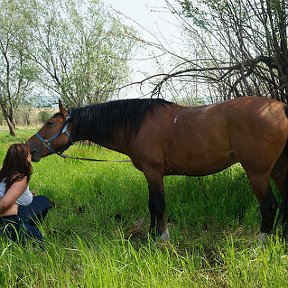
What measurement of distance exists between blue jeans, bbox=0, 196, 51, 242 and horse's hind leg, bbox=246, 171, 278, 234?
217 centimetres

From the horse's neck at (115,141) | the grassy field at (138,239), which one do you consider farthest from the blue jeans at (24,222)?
the horse's neck at (115,141)

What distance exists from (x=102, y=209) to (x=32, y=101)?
86.8ft

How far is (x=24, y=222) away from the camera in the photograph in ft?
12.2

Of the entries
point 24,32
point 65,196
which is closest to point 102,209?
point 65,196

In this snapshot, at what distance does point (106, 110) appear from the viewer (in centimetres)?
446

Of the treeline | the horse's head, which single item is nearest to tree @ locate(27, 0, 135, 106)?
the treeline

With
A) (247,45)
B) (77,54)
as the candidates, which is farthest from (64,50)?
(247,45)

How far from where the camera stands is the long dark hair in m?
3.54

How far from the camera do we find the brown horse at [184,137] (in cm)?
364

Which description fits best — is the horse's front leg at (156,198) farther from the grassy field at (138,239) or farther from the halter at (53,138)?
the halter at (53,138)

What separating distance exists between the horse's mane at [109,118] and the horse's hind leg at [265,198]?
1.37 metres

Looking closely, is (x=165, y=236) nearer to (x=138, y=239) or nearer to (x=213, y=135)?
(x=138, y=239)

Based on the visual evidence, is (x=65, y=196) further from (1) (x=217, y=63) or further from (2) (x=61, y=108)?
(1) (x=217, y=63)

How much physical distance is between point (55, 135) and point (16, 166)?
1.01 m
